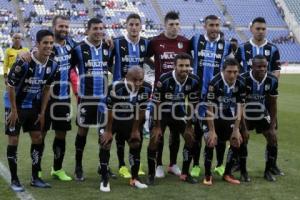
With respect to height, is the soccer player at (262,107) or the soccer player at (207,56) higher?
the soccer player at (207,56)

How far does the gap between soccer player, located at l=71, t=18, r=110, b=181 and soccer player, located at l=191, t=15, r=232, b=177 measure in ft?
4.22

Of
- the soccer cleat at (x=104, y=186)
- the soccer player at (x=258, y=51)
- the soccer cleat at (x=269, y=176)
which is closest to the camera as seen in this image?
the soccer cleat at (x=104, y=186)

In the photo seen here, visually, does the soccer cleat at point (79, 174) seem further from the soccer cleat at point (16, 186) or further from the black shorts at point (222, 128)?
the black shorts at point (222, 128)

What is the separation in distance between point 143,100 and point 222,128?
1.13 m

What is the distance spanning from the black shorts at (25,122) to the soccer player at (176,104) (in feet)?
4.79

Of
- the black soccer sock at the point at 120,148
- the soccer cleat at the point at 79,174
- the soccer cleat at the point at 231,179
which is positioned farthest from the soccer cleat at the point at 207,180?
the soccer cleat at the point at 79,174

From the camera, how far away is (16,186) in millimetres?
6102

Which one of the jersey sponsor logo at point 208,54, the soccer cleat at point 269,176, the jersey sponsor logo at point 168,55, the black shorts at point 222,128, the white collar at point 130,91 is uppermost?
the jersey sponsor logo at point 208,54

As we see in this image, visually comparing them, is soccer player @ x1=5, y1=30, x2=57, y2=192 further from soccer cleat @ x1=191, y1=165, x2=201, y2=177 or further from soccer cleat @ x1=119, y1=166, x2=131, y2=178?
soccer cleat @ x1=191, y1=165, x2=201, y2=177

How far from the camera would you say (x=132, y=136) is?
6355 mm

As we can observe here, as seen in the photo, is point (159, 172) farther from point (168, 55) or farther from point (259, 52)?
point (259, 52)

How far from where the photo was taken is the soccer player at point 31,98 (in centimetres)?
598

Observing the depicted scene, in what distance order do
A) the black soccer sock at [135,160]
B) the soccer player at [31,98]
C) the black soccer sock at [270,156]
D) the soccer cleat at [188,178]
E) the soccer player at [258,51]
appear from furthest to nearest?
the soccer player at [258,51] < the black soccer sock at [270,156] < the soccer cleat at [188,178] < the black soccer sock at [135,160] < the soccer player at [31,98]

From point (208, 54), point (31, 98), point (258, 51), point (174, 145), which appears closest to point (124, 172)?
point (174, 145)
